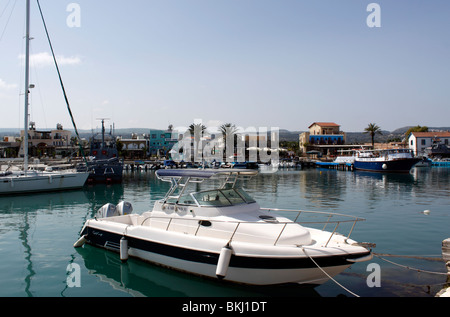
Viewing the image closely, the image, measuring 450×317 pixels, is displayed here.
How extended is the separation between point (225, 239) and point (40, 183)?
28568 mm

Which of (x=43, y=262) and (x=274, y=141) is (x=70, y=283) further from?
(x=274, y=141)

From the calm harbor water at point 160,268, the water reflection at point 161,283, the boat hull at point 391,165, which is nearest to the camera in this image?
the water reflection at point 161,283

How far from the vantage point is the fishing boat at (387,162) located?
191 ft

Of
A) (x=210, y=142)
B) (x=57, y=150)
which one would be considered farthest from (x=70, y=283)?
(x=57, y=150)

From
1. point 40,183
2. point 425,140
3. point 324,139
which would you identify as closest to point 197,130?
point 324,139

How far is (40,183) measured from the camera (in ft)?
105

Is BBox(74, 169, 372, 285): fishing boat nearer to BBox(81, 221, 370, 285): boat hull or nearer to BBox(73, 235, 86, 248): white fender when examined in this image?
BBox(81, 221, 370, 285): boat hull

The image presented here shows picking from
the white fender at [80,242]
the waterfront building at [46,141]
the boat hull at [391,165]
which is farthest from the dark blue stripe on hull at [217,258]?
the waterfront building at [46,141]

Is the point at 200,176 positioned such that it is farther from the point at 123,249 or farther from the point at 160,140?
the point at 160,140

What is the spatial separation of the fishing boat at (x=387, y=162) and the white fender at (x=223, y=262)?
189ft

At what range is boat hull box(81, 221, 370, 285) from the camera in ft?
26.5

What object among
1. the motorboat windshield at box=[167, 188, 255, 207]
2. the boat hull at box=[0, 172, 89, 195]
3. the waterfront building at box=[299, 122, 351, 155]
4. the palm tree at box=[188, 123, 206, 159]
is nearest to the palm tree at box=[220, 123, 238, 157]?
the palm tree at box=[188, 123, 206, 159]

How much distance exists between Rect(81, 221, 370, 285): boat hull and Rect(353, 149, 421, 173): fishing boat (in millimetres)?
56538

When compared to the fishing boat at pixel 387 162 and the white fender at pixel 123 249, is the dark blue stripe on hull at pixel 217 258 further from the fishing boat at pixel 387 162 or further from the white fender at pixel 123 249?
the fishing boat at pixel 387 162
